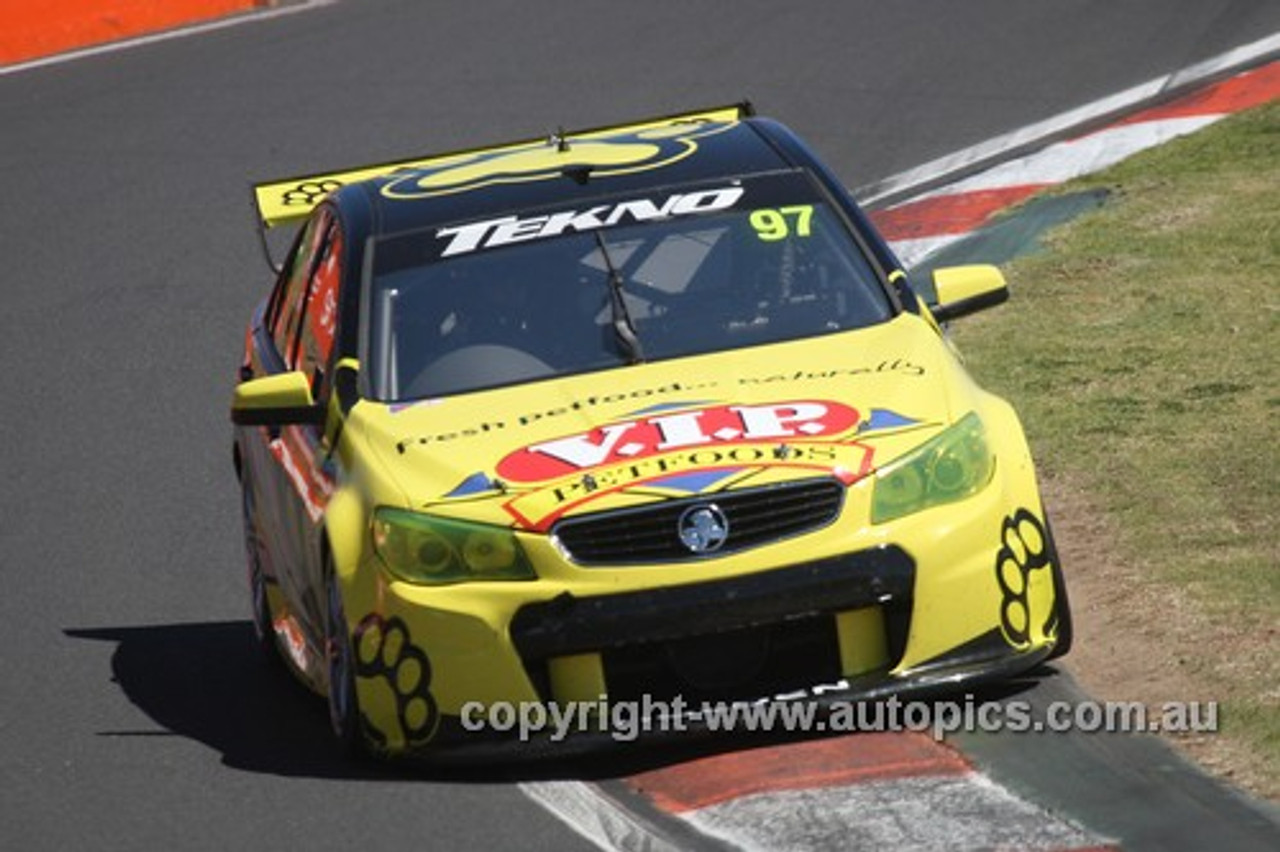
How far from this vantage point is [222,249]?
15805mm

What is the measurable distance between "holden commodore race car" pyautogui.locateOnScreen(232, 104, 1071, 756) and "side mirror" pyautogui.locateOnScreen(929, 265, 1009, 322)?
0.05 feet

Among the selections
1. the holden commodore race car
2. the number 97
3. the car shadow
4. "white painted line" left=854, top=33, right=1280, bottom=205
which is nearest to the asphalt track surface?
the car shadow

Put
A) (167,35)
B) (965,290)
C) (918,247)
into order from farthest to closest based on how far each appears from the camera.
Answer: (167,35) → (918,247) → (965,290)

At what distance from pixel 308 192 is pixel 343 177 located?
130mm

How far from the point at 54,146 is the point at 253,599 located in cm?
930

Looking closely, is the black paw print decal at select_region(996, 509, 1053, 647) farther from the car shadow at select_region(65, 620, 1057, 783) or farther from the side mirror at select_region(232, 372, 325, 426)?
the side mirror at select_region(232, 372, 325, 426)

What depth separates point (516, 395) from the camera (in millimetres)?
8188

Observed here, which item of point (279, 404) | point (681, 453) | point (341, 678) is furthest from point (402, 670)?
point (279, 404)

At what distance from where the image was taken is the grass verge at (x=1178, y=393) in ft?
26.5

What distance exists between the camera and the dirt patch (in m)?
7.21

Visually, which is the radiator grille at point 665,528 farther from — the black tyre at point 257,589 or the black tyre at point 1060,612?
the black tyre at point 257,589

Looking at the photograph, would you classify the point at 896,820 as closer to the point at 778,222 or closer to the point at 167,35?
the point at 778,222

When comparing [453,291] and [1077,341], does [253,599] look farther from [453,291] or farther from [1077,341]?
[1077,341]

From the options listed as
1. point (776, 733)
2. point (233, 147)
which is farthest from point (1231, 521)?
point (233, 147)
